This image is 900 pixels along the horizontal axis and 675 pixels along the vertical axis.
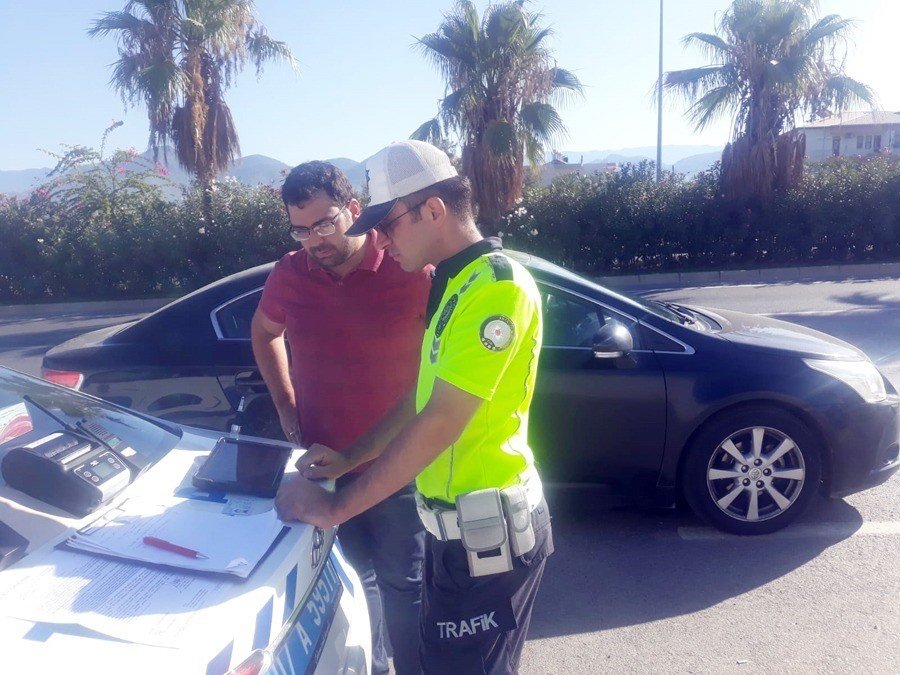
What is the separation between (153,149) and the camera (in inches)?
710

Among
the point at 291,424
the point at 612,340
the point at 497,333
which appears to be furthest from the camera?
the point at 612,340

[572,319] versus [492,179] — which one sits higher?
[492,179]

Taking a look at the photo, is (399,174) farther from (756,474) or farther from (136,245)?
(136,245)

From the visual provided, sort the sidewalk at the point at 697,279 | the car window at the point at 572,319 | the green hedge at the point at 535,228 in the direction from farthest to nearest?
the green hedge at the point at 535,228
the sidewalk at the point at 697,279
the car window at the point at 572,319

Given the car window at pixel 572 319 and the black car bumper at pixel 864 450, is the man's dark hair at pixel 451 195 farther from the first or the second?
the black car bumper at pixel 864 450

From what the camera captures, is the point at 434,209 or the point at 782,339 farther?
the point at 782,339

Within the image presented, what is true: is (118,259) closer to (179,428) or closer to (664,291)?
(664,291)

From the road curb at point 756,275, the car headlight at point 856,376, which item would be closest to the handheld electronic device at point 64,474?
the car headlight at point 856,376

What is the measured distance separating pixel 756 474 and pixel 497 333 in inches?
115

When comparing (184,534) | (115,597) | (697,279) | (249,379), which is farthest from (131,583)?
(697,279)

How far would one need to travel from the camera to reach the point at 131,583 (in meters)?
1.65

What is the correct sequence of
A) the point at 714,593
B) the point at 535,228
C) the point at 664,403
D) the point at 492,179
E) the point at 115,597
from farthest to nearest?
the point at 535,228, the point at 492,179, the point at 664,403, the point at 714,593, the point at 115,597

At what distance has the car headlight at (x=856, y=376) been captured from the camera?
418cm

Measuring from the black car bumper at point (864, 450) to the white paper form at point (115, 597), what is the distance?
347cm
